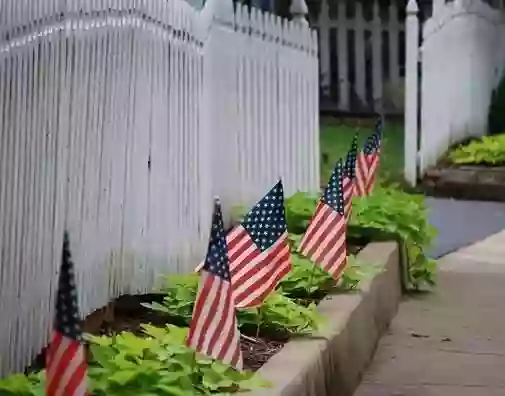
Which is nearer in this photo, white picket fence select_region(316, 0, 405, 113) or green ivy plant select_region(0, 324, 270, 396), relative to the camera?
green ivy plant select_region(0, 324, 270, 396)

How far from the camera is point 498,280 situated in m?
8.43

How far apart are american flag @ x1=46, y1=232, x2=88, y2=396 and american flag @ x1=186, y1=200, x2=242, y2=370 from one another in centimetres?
77

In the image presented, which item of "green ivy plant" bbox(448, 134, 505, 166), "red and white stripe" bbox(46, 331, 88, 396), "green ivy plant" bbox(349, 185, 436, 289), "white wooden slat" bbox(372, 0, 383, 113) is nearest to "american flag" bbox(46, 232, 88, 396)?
"red and white stripe" bbox(46, 331, 88, 396)


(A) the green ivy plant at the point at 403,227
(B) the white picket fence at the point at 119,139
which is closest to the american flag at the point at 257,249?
(B) the white picket fence at the point at 119,139

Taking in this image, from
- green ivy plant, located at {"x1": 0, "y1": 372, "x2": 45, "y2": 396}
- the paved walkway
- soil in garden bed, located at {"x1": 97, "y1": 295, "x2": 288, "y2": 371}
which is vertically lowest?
the paved walkway

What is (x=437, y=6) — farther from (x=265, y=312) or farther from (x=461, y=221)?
(x=265, y=312)

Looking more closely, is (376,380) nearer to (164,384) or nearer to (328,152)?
(164,384)

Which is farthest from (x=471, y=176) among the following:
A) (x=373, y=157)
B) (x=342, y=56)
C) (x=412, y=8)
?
(x=373, y=157)

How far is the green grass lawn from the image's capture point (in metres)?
13.8

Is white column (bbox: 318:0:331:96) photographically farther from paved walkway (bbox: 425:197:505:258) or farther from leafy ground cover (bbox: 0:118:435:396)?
leafy ground cover (bbox: 0:118:435:396)

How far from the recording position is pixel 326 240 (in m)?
5.78

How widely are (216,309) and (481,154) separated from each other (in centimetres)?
1039

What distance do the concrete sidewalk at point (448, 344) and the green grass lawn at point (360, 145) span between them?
509cm

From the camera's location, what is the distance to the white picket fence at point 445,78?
13023mm
